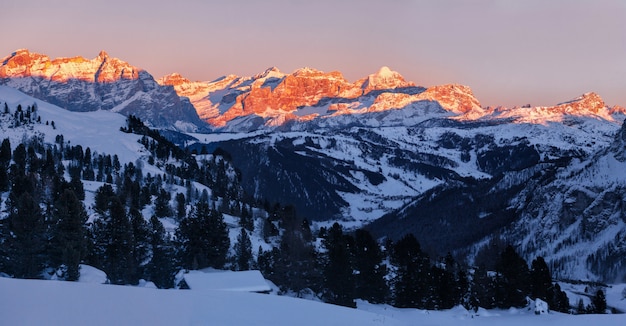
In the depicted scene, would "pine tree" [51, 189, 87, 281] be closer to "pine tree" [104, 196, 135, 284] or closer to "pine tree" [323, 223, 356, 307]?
"pine tree" [104, 196, 135, 284]

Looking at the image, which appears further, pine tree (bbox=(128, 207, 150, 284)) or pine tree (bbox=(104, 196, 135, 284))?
pine tree (bbox=(128, 207, 150, 284))

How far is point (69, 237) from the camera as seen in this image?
7138cm

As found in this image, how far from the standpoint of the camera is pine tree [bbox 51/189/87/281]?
2566 inches

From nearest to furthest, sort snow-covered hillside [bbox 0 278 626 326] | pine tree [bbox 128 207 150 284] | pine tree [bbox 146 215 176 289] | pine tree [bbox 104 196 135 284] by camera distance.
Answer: snow-covered hillside [bbox 0 278 626 326] < pine tree [bbox 104 196 135 284] < pine tree [bbox 146 215 176 289] < pine tree [bbox 128 207 150 284]

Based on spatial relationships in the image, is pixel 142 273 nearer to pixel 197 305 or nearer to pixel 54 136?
pixel 197 305

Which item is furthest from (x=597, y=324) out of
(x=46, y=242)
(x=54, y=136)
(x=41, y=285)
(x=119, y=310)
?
(x=54, y=136)

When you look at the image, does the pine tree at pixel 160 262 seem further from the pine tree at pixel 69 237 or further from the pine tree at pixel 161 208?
the pine tree at pixel 161 208

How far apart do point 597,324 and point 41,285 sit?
29304mm

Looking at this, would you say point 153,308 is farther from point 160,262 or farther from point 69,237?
point 160,262

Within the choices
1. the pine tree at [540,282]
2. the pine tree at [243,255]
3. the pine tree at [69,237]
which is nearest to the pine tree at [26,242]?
the pine tree at [69,237]

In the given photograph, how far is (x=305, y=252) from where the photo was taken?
82438mm

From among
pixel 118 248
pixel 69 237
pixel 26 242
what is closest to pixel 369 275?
pixel 118 248

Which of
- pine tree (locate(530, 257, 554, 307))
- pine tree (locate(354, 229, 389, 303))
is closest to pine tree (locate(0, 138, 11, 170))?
pine tree (locate(354, 229, 389, 303))

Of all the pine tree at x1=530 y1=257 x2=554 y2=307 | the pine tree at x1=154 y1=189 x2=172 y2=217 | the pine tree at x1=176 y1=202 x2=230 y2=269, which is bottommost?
the pine tree at x1=154 y1=189 x2=172 y2=217
